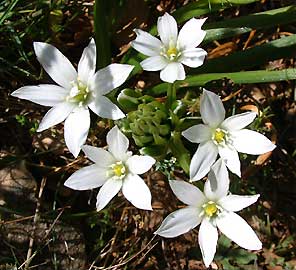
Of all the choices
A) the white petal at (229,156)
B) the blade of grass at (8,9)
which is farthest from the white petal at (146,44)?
the blade of grass at (8,9)

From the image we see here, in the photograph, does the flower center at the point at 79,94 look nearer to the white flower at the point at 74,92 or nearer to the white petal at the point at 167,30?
the white flower at the point at 74,92

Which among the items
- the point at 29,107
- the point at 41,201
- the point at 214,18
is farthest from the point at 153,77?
the point at 41,201

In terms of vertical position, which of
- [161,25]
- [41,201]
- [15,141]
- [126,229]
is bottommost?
[126,229]

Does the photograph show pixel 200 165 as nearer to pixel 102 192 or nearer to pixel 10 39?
pixel 102 192

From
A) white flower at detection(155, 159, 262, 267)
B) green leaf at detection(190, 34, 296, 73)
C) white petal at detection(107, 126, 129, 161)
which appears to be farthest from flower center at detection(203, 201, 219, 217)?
green leaf at detection(190, 34, 296, 73)

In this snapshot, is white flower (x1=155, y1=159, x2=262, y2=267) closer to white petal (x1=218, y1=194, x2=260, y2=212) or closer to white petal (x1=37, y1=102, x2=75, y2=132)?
white petal (x1=218, y1=194, x2=260, y2=212)

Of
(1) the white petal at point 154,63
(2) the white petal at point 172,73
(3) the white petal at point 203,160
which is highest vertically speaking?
(1) the white petal at point 154,63

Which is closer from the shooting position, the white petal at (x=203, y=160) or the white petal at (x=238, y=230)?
the white petal at (x=203, y=160)
